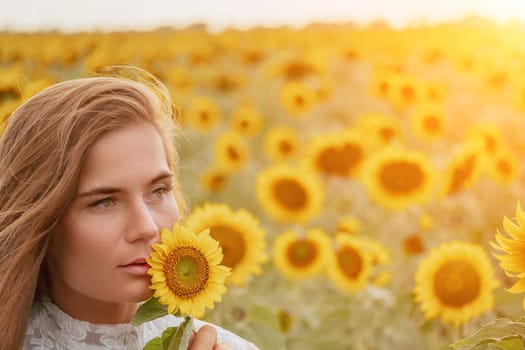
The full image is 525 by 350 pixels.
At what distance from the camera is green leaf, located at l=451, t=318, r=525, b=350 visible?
159 centimetres

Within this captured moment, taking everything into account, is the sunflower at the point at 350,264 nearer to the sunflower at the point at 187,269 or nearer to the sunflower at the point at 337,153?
the sunflower at the point at 337,153

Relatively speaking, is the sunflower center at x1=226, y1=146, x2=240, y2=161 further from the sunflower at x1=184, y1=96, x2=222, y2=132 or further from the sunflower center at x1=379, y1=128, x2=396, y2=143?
the sunflower at x1=184, y1=96, x2=222, y2=132

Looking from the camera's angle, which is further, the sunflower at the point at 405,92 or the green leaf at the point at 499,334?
the sunflower at the point at 405,92

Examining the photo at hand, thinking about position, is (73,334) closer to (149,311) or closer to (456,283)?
(149,311)

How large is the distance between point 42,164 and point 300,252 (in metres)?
2.12

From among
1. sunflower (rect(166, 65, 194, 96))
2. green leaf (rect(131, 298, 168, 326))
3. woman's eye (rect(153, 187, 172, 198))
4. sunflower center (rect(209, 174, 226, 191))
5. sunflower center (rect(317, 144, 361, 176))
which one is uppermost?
sunflower (rect(166, 65, 194, 96))

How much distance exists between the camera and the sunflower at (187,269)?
170 centimetres

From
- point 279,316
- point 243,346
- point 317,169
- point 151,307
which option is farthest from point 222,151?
point 151,307

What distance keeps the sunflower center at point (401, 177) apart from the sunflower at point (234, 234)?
5.20ft

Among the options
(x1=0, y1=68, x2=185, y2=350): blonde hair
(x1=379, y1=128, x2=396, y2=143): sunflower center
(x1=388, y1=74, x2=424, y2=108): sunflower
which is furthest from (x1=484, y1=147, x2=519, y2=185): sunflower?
(x1=0, y1=68, x2=185, y2=350): blonde hair

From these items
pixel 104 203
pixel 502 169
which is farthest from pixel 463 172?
pixel 104 203

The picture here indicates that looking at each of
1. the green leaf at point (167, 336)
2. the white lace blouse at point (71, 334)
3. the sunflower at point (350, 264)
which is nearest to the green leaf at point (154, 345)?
the green leaf at point (167, 336)

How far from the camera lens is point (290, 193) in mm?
4523

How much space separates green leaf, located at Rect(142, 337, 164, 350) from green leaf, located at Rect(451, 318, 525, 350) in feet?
1.71
